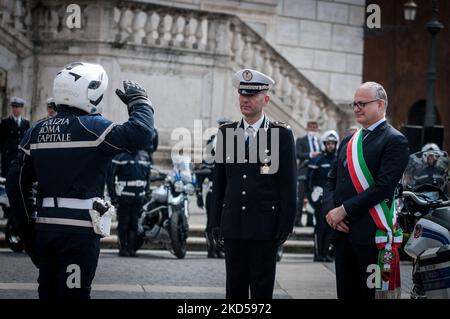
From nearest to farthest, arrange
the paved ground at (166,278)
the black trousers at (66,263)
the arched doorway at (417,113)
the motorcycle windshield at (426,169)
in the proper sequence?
the black trousers at (66,263) → the motorcycle windshield at (426,169) → the paved ground at (166,278) → the arched doorway at (417,113)

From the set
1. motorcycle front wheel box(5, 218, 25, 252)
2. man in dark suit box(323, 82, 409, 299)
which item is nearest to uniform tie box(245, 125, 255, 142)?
man in dark suit box(323, 82, 409, 299)

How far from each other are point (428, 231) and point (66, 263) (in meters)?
2.79

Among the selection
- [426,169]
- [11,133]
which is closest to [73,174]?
[426,169]

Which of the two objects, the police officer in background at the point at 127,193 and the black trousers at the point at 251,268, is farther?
the police officer in background at the point at 127,193

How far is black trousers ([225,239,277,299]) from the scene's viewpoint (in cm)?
717

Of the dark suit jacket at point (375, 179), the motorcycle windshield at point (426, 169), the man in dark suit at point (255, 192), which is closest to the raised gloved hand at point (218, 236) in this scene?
the man in dark suit at point (255, 192)

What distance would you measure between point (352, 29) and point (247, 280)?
63.4 ft

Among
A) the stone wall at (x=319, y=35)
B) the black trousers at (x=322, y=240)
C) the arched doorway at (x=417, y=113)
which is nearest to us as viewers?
the black trousers at (x=322, y=240)

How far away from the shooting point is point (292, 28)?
25.3 meters

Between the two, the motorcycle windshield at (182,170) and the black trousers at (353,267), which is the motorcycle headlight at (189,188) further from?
the black trousers at (353,267)

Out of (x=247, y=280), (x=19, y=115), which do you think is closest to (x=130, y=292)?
(x=247, y=280)

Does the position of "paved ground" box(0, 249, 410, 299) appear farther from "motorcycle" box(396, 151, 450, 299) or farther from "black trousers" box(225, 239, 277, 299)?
"black trousers" box(225, 239, 277, 299)

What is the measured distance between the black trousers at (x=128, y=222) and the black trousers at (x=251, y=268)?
6.77 metres

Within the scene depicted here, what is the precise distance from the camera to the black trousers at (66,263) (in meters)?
6.39
